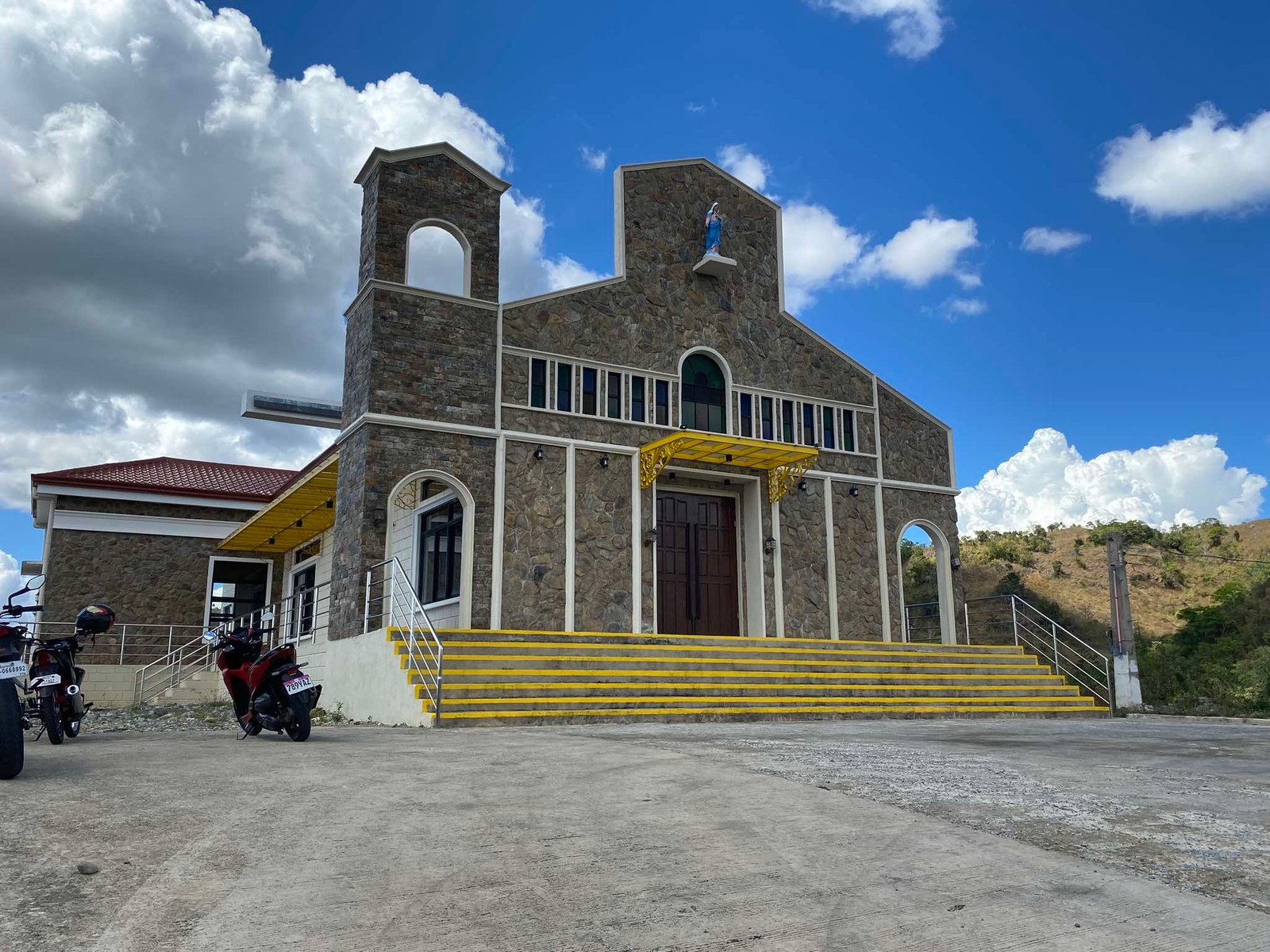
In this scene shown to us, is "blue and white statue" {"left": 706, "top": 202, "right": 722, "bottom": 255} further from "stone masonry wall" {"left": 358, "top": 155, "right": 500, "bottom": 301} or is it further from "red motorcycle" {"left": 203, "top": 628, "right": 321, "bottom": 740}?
"red motorcycle" {"left": 203, "top": 628, "right": 321, "bottom": 740}

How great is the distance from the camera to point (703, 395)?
19.7 metres

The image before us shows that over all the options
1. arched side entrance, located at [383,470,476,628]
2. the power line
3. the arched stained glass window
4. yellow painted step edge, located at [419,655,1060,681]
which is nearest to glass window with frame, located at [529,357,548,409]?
arched side entrance, located at [383,470,476,628]

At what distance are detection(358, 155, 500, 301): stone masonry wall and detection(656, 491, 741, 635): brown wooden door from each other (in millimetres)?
5353

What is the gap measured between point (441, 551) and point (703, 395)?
5835 mm

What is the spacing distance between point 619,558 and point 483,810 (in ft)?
41.8

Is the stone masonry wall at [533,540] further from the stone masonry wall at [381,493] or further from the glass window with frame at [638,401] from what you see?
the glass window with frame at [638,401]

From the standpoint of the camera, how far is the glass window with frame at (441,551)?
18.0m

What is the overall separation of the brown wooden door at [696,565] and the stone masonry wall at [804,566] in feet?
3.28

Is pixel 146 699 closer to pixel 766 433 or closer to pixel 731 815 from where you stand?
pixel 766 433

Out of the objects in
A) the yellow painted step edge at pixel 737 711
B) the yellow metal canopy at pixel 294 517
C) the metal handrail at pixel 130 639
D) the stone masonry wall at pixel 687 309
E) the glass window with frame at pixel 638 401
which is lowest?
the yellow painted step edge at pixel 737 711

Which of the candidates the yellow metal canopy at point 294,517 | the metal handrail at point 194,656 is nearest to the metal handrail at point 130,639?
the metal handrail at point 194,656

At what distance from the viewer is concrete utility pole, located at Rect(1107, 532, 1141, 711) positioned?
17.2 meters

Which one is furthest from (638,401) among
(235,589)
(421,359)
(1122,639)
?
(235,589)

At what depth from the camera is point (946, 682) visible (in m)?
16.7
